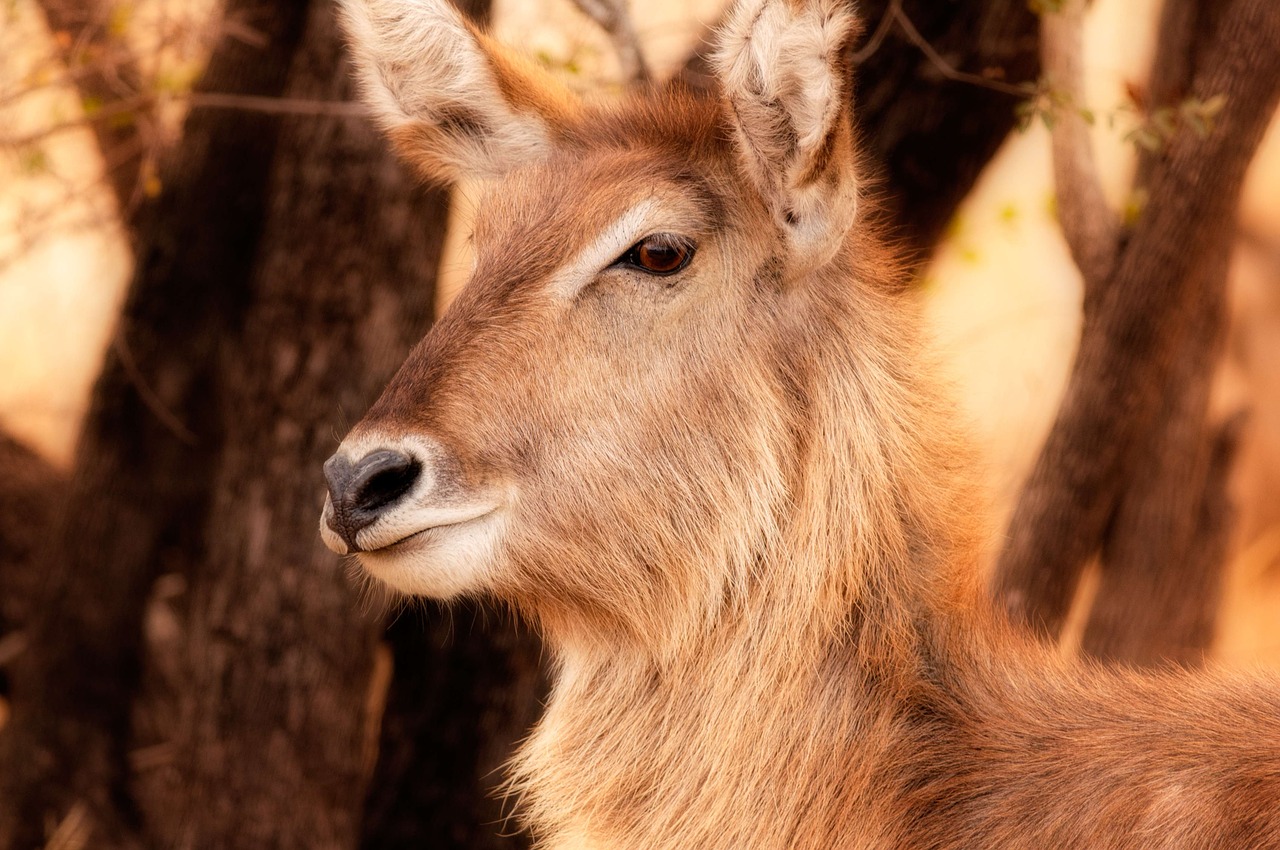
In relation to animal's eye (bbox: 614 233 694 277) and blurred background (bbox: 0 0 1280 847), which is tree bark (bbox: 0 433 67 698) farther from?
animal's eye (bbox: 614 233 694 277)

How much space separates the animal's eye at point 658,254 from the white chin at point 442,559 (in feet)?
2.14

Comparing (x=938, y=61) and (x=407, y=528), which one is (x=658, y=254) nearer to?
(x=407, y=528)

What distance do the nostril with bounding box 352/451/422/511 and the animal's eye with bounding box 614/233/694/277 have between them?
0.68 m

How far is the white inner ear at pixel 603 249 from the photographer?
3176mm

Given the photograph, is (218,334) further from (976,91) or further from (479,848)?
(976,91)

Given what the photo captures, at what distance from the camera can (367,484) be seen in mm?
2893

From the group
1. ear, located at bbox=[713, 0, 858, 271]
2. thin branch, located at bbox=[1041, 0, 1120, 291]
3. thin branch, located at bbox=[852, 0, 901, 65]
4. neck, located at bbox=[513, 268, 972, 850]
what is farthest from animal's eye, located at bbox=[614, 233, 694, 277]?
thin branch, located at bbox=[1041, 0, 1120, 291]

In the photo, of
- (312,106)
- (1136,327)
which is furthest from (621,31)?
(1136,327)

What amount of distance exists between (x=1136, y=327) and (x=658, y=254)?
2405mm

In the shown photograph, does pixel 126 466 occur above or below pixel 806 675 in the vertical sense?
below

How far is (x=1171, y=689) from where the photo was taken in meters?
3.02

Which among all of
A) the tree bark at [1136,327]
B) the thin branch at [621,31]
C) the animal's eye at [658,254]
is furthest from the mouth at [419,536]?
the tree bark at [1136,327]

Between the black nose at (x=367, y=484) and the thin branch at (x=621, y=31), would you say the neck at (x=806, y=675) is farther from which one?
the thin branch at (x=621, y=31)

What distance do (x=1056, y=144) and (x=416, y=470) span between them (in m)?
2.91
